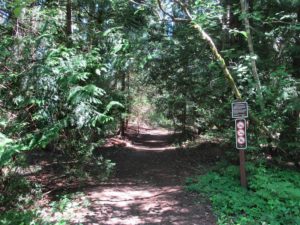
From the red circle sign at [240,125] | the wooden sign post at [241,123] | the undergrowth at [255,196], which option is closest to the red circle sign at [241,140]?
the wooden sign post at [241,123]

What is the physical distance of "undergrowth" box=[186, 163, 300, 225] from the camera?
6047 mm

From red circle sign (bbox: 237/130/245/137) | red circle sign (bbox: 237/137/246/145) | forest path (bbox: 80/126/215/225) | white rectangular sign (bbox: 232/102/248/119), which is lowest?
forest path (bbox: 80/126/215/225)

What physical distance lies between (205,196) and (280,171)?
238 centimetres

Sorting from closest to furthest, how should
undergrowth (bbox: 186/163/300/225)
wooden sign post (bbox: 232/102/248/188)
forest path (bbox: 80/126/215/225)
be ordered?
undergrowth (bbox: 186/163/300/225)
forest path (bbox: 80/126/215/225)
wooden sign post (bbox: 232/102/248/188)

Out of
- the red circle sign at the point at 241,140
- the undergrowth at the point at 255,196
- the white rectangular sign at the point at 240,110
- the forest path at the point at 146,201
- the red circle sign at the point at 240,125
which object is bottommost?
the forest path at the point at 146,201

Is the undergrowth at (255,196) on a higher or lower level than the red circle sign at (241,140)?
lower

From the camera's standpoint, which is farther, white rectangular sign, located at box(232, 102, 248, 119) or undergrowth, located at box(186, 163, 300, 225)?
white rectangular sign, located at box(232, 102, 248, 119)

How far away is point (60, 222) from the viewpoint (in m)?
5.81

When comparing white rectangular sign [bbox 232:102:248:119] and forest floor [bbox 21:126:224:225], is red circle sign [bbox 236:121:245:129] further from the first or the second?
forest floor [bbox 21:126:224:225]

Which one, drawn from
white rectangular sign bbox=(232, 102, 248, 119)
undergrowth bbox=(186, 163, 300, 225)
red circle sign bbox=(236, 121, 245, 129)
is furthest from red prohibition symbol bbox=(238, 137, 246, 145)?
undergrowth bbox=(186, 163, 300, 225)

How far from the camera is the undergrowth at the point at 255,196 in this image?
605cm

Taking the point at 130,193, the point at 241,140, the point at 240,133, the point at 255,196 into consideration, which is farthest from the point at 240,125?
the point at 130,193

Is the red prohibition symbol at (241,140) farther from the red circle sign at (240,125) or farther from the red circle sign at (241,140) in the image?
the red circle sign at (240,125)

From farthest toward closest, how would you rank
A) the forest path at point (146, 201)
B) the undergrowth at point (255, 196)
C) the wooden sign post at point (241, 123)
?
the wooden sign post at point (241, 123)
the forest path at point (146, 201)
the undergrowth at point (255, 196)
